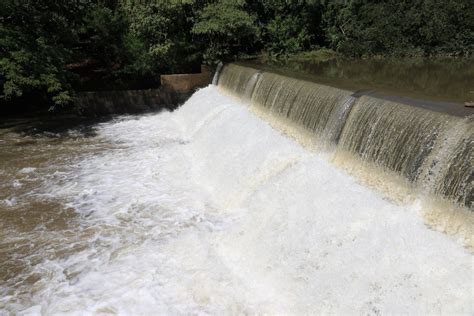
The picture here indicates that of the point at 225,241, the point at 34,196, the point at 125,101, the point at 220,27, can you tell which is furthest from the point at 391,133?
the point at 125,101

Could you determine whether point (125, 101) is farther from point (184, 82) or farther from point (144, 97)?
point (184, 82)

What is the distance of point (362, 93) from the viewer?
279 inches

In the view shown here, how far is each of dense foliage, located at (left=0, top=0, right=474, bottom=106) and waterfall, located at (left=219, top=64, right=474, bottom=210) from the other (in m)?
6.80

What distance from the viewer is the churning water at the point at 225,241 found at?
13.5ft

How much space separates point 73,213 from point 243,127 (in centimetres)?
404

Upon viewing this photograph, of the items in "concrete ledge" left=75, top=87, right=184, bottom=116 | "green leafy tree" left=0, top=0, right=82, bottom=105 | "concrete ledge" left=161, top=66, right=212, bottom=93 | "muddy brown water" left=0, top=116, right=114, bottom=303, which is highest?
"green leafy tree" left=0, top=0, right=82, bottom=105

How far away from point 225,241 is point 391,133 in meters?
2.73

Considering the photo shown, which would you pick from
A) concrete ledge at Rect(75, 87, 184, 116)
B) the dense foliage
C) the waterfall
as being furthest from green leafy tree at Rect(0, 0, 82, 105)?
the waterfall

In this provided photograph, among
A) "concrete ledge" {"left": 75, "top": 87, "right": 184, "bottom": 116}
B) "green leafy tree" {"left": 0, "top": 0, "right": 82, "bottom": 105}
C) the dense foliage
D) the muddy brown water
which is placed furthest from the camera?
"concrete ledge" {"left": 75, "top": 87, "right": 184, "bottom": 116}

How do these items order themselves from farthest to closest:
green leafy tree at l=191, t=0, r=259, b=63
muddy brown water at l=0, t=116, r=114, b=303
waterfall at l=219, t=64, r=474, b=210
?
green leafy tree at l=191, t=0, r=259, b=63 < muddy brown water at l=0, t=116, r=114, b=303 < waterfall at l=219, t=64, r=474, b=210

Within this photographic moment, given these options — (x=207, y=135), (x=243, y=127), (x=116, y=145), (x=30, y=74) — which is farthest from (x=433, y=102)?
(x=30, y=74)

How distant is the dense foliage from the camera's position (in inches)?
448

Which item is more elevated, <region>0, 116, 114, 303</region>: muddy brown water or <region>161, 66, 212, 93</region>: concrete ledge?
<region>161, 66, 212, 93</region>: concrete ledge

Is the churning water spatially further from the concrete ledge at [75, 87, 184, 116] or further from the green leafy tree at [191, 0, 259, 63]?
the green leafy tree at [191, 0, 259, 63]
